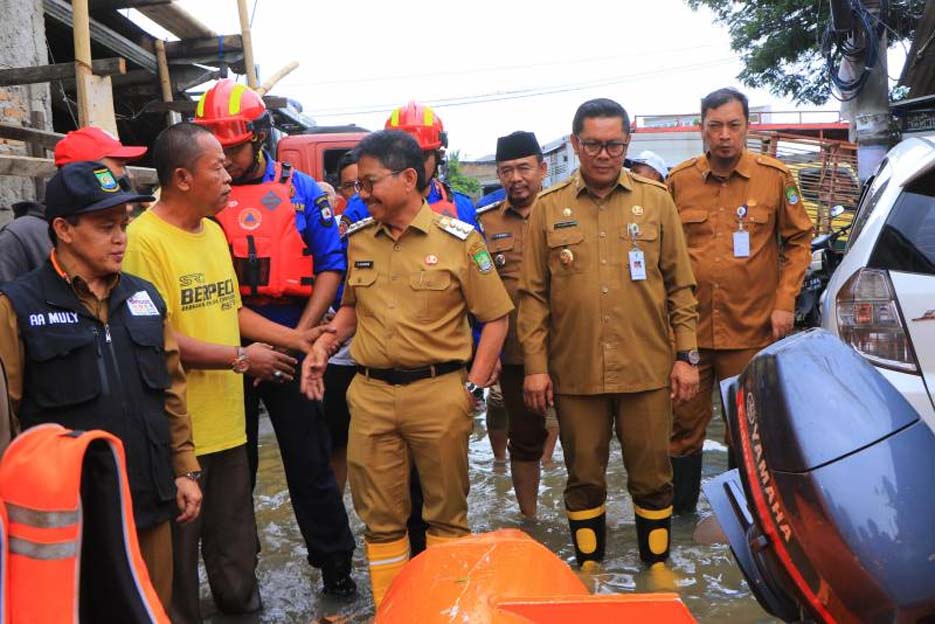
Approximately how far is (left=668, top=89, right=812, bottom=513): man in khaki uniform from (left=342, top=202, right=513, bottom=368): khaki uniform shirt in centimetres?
138

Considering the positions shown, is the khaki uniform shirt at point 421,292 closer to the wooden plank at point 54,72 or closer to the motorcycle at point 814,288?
the wooden plank at point 54,72

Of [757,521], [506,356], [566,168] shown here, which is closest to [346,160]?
[506,356]

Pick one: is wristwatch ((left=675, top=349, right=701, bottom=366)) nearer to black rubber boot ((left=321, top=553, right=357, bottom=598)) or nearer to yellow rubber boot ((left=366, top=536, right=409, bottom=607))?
yellow rubber boot ((left=366, top=536, right=409, bottom=607))

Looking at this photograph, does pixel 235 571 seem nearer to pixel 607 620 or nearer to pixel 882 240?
pixel 607 620

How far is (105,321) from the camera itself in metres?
2.72

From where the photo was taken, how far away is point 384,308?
3.59 meters

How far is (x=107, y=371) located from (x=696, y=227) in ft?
9.86

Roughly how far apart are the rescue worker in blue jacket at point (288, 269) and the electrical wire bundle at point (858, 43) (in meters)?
9.33

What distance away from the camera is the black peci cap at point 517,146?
4.89 meters

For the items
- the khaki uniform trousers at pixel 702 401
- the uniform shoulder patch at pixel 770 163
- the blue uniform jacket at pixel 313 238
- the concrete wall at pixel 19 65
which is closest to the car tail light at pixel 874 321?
the khaki uniform trousers at pixel 702 401

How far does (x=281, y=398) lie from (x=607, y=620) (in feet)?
7.57

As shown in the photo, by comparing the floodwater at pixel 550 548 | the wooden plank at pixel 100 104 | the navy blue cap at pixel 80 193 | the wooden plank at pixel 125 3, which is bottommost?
the floodwater at pixel 550 548

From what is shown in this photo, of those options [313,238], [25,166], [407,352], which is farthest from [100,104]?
[407,352]

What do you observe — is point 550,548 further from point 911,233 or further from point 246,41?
point 246,41
